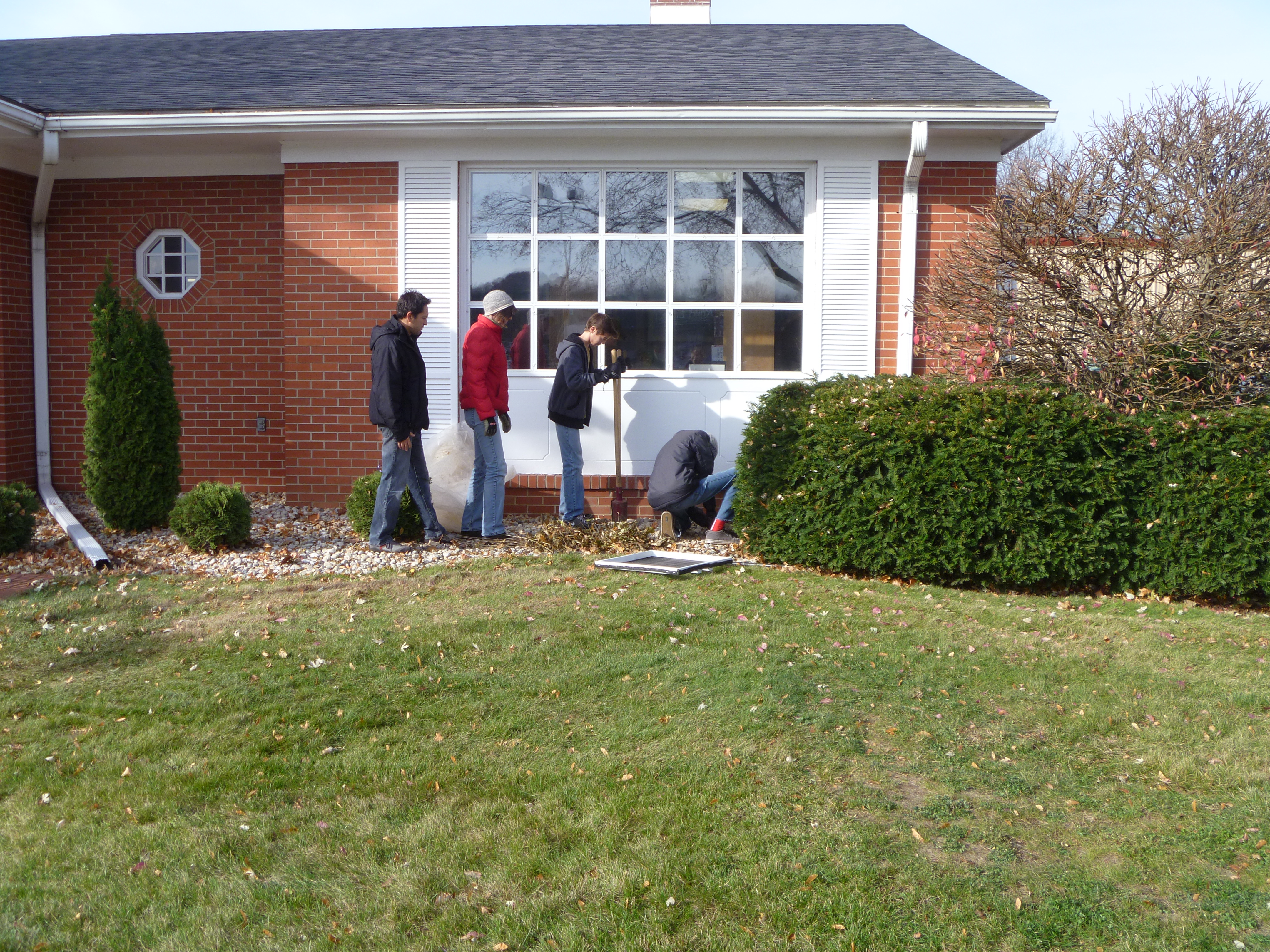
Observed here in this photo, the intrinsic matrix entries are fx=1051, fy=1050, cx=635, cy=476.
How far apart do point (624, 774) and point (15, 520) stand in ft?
17.5

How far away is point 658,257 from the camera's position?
861cm

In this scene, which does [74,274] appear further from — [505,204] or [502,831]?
[502,831]

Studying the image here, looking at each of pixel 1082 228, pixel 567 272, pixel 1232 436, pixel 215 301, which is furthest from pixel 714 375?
pixel 215 301

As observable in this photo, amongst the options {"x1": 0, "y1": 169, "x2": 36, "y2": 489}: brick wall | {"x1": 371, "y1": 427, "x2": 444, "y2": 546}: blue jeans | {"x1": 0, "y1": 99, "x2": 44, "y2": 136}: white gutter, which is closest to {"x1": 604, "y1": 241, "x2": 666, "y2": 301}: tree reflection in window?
{"x1": 371, "y1": 427, "x2": 444, "y2": 546}: blue jeans

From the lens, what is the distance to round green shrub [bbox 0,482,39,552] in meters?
7.01

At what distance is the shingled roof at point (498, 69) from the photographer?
8180mm

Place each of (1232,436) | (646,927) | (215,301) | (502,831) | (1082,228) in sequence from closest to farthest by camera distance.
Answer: (646,927)
(502,831)
(1232,436)
(1082,228)
(215,301)

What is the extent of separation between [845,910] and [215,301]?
8.26 metres

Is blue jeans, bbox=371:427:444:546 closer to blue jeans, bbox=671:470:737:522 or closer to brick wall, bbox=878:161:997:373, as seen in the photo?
blue jeans, bbox=671:470:737:522

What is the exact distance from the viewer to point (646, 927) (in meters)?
2.79

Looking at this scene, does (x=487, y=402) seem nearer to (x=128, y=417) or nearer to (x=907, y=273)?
(x=128, y=417)

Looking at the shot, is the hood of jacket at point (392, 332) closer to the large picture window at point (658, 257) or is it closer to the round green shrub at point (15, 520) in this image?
the large picture window at point (658, 257)

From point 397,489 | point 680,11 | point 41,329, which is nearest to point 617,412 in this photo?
point 397,489

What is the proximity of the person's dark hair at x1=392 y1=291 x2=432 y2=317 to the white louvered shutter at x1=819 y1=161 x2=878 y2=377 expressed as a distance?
3265 mm
